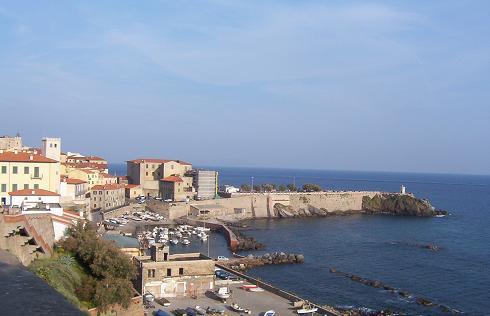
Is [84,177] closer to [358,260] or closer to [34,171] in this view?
[34,171]

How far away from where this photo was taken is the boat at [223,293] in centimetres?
2962

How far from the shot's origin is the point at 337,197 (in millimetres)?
91938

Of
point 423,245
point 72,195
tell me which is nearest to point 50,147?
point 72,195

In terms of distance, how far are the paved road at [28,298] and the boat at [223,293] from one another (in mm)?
24382

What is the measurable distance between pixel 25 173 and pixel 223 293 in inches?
690

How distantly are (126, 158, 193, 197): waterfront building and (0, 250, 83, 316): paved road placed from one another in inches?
3045

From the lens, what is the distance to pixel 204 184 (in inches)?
3265

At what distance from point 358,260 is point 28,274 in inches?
1785

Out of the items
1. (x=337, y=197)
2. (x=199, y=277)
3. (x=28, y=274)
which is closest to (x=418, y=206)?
(x=337, y=197)

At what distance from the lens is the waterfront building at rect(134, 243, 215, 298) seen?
96.5ft

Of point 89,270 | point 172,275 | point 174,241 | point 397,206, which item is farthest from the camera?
point 397,206

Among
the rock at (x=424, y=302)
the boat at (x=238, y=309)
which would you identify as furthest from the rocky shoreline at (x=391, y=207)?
the boat at (x=238, y=309)

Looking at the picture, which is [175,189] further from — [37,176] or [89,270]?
[89,270]

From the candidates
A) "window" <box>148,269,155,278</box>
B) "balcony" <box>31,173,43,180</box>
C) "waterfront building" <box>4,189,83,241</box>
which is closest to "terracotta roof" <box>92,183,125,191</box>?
"balcony" <box>31,173,43,180</box>
